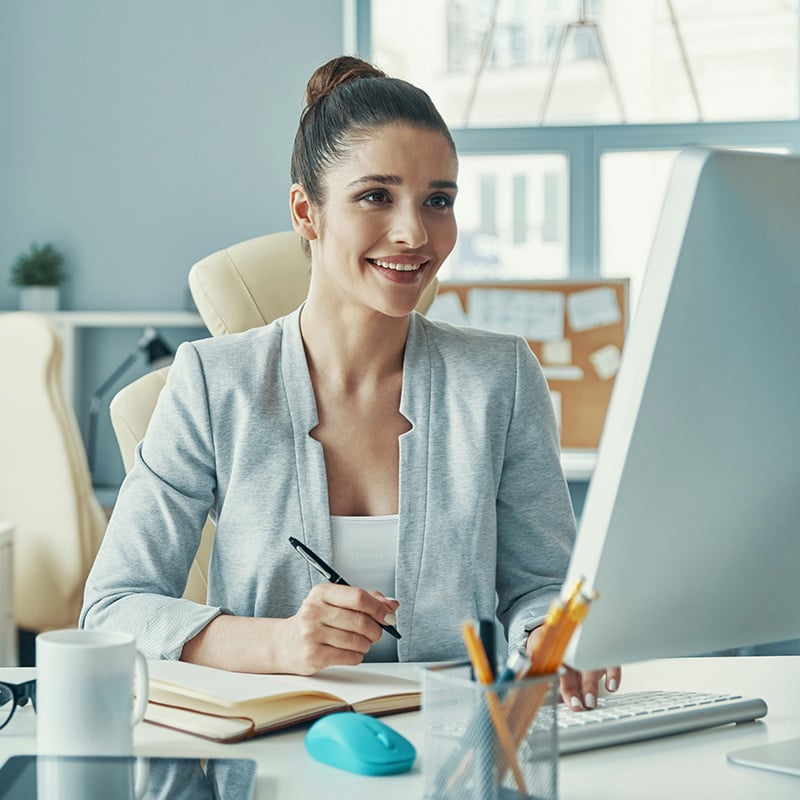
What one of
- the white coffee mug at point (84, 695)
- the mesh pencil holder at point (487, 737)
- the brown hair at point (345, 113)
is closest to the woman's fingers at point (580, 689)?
the mesh pencil holder at point (487, 737)

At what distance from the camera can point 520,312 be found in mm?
3533

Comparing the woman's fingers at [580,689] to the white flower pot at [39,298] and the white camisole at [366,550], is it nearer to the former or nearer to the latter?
the white camisole at [366,550]

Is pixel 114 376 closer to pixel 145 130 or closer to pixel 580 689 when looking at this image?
pixel 145 130

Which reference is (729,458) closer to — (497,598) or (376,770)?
(376,770)

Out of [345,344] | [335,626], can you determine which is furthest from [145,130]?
[335,626]

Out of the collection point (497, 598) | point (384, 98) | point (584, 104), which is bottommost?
point (497, 598)

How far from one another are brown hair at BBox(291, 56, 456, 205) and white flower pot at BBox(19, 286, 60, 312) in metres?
2.07

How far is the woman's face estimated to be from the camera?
55.3 inches

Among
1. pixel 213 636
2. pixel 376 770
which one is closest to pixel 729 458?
pixel 376 770

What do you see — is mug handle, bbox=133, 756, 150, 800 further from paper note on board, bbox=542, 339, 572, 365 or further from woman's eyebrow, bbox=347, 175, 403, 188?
paper note on board, bbox=542, 339, 572, 365

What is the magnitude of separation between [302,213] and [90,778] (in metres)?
0.92

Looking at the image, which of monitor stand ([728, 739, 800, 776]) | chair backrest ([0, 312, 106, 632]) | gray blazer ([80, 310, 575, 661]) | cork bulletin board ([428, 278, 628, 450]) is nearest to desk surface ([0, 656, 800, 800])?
monitor stand ([728, 739, 800, 776])

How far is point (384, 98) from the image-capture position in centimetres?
145

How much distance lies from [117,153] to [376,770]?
9.81 feet
